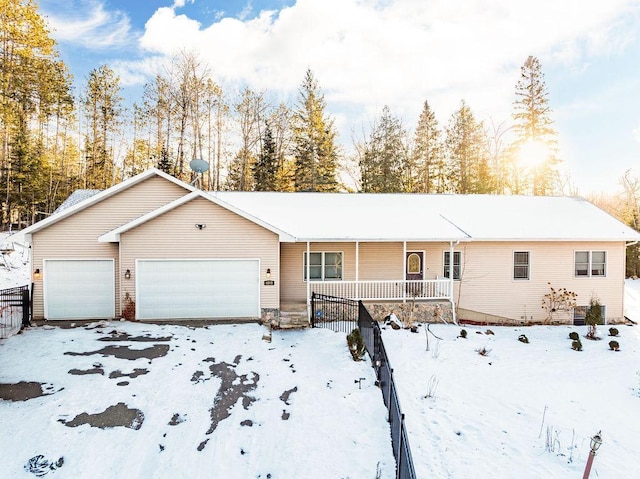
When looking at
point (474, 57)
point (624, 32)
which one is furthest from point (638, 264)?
point (474, 57)

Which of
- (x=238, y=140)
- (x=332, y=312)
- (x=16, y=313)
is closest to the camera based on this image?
(x=16, y=313)

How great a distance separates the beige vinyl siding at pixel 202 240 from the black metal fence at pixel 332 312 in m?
1.60

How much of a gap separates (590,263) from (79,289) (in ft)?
65.1

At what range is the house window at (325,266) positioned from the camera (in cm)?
1347

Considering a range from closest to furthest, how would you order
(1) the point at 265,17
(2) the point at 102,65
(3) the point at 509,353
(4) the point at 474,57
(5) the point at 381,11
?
(3) the point at 509,353 → (5) the point at 381,11 → (4) the point at 474,57 → (1) the point at 265,17 → (2) the point at 102,65

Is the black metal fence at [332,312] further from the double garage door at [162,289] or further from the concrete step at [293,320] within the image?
the double garage door at [162,289]

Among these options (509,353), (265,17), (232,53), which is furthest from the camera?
(232,53)

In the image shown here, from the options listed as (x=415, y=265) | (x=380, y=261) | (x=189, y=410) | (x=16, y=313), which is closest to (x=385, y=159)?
(x=415, y=265)

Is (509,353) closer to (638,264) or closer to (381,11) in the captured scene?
(381,11)

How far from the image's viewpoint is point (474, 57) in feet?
47.9

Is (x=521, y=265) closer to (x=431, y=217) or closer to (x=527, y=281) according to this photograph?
(x=527, y=281)

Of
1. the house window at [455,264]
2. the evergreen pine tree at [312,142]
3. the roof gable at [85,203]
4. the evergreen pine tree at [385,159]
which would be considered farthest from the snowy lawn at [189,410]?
the evergreen pine tree at [385,159]

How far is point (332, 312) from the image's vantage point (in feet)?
39.6

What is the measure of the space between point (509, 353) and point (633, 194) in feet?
105
